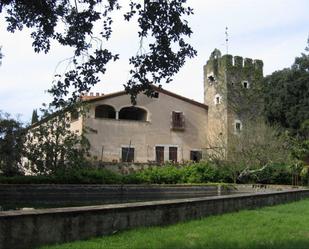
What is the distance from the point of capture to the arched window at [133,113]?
4603 cm

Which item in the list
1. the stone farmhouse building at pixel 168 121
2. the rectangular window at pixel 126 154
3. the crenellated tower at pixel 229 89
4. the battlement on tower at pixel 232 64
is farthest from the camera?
the battlement on tower at pixel 232 64

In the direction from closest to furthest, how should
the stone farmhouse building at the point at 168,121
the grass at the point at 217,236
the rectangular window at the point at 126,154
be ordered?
the grass at the point at 217,236 → the stone farmhouse building at the point at 168,121 → the rectangular window at the point at 126,154

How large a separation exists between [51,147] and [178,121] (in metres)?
18.5

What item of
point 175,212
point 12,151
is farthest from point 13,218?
point 12,151

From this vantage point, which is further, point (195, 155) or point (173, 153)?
point (195, 155)

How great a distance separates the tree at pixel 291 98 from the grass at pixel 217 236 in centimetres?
3102

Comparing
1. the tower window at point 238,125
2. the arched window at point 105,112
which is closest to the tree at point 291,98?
the tower window at point 238,125

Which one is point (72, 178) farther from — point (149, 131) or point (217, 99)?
point (217, 99)

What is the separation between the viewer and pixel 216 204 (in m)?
12.5

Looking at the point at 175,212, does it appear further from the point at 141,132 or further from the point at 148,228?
the point at 141,132

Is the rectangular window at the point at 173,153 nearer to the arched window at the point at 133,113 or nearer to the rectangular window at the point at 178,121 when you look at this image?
the rectangular window at the point at 178,121

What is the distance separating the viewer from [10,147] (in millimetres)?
29875

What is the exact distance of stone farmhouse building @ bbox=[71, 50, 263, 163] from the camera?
141ft

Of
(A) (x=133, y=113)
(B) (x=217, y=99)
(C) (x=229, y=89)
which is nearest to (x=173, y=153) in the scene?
(A) (x=133, y=113)
